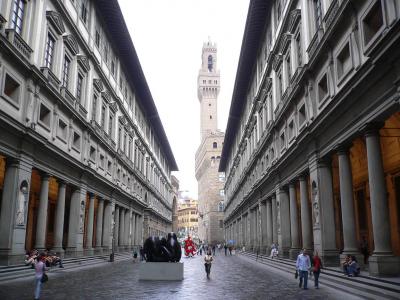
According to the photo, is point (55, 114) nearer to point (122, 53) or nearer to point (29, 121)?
point (29, 121)

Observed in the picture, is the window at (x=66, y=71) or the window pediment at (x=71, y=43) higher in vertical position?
the window pediment at (x=71, y=43)

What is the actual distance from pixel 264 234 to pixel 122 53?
2339 centimetres

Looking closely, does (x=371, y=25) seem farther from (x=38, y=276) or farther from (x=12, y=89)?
(x=12, y=89)

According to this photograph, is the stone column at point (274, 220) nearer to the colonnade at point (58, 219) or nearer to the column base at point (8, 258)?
the colonnade at point (58, 219)

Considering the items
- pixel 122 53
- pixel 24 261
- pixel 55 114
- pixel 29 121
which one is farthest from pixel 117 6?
pixel 24 261

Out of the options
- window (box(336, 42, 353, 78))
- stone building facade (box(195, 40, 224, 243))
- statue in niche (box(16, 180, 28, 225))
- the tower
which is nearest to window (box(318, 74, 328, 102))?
window (box(336, 42, 353, 78))

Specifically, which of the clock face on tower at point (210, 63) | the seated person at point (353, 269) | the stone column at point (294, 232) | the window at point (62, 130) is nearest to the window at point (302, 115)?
the stone column at point (294, 232)

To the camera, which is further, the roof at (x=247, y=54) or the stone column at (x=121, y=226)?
the stone column at (x=121, y=226)

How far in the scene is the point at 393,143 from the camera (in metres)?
21.6

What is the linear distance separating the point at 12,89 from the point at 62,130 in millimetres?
7099

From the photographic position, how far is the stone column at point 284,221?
3025 cm

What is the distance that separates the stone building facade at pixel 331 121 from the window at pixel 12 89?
14.7 meters

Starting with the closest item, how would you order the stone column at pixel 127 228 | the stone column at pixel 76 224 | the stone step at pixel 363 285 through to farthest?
the stone step at pixel 363 285
the stone column at pixel 76 224
the stone column at pixel 127 228

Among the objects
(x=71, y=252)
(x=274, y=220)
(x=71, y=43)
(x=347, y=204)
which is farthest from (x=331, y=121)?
(x=71, y=252)
